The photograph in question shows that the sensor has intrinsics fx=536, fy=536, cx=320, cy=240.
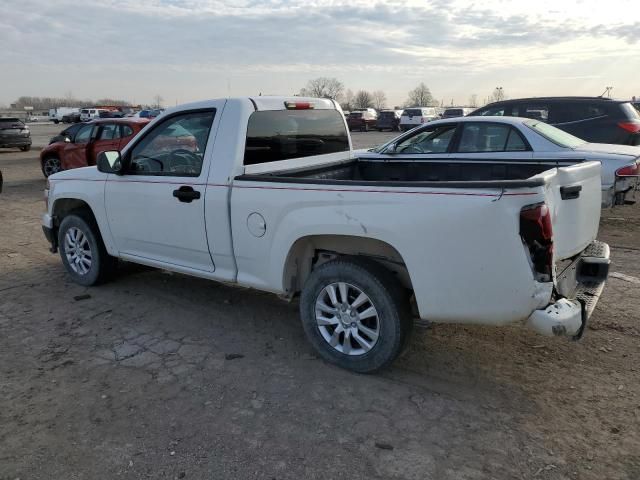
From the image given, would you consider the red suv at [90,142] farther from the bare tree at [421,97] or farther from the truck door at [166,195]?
the bare tree at [421,97]

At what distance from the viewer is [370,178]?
5414 mm

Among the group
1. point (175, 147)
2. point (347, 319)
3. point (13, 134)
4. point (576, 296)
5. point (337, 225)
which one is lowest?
point (347, 319)

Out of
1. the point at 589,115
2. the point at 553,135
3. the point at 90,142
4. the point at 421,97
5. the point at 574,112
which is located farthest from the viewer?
the point at 421,97

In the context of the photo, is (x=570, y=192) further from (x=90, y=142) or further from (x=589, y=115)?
(x=90, y=142)

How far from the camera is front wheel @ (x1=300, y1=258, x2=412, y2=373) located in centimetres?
349

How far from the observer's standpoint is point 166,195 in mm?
4496

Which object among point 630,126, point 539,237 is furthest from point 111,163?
point 630,126

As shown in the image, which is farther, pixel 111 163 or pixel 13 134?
pixel 13 134

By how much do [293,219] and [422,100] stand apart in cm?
10039

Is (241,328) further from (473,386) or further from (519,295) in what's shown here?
(519,295)

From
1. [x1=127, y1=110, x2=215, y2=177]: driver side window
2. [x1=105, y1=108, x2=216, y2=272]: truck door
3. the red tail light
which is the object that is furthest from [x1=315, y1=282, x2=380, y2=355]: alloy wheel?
the red tail light

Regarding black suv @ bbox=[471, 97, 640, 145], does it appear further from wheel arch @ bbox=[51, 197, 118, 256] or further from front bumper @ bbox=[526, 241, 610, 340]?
wheel arch @ bbox=[51, 197, 118, 256]

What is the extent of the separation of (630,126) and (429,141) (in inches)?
154

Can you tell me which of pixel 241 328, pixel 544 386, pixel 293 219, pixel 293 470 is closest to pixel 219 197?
pixel 293 219
